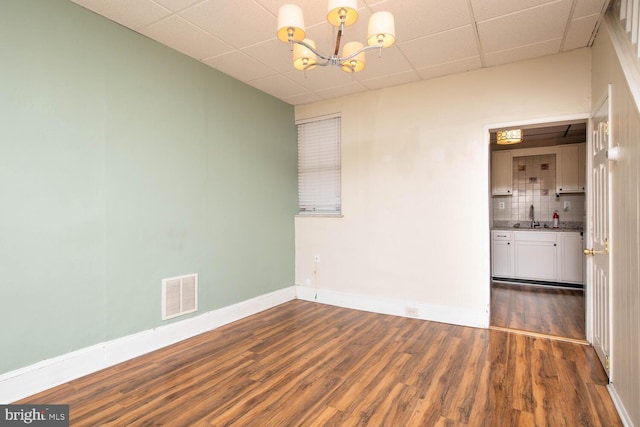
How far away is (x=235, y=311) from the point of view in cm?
384

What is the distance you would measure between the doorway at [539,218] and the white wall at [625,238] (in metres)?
2.35

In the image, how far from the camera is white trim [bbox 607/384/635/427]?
1.86 meters

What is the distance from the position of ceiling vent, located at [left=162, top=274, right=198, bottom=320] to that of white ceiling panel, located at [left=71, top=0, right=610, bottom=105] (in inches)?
91.5

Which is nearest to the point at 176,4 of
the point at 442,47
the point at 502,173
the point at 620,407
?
the point at 442,47

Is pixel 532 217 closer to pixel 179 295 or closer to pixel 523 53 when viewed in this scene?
pixel 523 53

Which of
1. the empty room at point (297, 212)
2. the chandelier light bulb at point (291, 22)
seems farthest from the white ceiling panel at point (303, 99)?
the chandelier light bulb at point (291, 22)

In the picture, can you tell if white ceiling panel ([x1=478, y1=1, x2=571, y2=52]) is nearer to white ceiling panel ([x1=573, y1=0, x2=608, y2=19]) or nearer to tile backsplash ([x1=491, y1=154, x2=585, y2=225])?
white ceiling panel ([x1=573, y1=0, x2=608, y2=19])

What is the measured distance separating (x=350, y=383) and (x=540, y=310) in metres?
3.19

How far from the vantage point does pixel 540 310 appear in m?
4.21

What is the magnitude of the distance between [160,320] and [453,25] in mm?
3807

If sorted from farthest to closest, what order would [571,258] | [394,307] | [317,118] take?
1. [571,258]
2. [317,118]
3. [394,307]

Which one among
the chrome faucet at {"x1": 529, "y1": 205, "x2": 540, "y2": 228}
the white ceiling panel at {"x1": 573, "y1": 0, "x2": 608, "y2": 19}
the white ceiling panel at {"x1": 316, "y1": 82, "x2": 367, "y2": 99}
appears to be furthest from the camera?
the chrome faucet at {"x1": 529, "y1": 205, "x2": 540, "y2": 228}

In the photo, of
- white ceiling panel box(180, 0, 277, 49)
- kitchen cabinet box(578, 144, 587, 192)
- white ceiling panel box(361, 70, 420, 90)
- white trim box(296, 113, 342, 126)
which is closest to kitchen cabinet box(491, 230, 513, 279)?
kitchen cabinet box(578, 144, 587, 192)

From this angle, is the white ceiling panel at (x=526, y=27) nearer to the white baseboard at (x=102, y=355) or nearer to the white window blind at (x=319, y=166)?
the white window blind at (x=319, y=166)
